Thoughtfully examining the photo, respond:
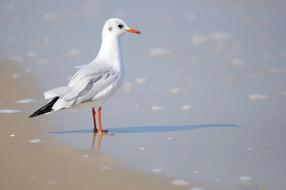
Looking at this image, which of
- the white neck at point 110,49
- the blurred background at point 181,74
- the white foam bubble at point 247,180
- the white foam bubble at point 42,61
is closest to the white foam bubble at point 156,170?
the blurred background at point 181,74

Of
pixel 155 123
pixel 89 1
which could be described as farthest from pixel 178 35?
pixel 155 123

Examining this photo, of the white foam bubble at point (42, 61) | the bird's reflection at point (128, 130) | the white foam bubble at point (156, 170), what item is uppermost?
the white foam bubble at point (42, 61)

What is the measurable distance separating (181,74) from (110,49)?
2.06 m

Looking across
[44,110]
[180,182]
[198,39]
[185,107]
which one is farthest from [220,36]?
[180,182]

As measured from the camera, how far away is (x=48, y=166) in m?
5.49

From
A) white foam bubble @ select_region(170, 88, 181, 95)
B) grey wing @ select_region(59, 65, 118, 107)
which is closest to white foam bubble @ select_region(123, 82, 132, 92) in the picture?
white foam bubble @ select_region(170, 88, 181, 95)

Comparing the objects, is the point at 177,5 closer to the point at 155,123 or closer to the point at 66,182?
the point at 155,123

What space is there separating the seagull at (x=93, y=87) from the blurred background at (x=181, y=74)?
12.5 inches

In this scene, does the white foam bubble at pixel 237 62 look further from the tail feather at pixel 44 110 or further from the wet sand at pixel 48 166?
the tail feather at pixel 44 110

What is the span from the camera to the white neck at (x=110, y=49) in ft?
22.7

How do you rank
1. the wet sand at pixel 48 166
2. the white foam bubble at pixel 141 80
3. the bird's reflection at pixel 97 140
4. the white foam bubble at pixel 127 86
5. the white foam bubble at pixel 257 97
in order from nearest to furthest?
the wet sand at pixel 48 166 → the bird's reflection at pixel 97 140 → the white foam bubble at pixel 257 97 → the white foam bubble at pixel 127 86 → the white foam bubble at pixel 141 80

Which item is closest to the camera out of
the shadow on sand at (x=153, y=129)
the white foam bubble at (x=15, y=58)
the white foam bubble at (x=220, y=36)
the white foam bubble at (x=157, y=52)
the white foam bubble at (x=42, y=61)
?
the shadow on sand at (x=153, y=129)

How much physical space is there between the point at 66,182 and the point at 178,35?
6.54 metres

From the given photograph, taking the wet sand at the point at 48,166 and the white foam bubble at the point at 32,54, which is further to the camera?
the white foam bubble at the point at 32,54
